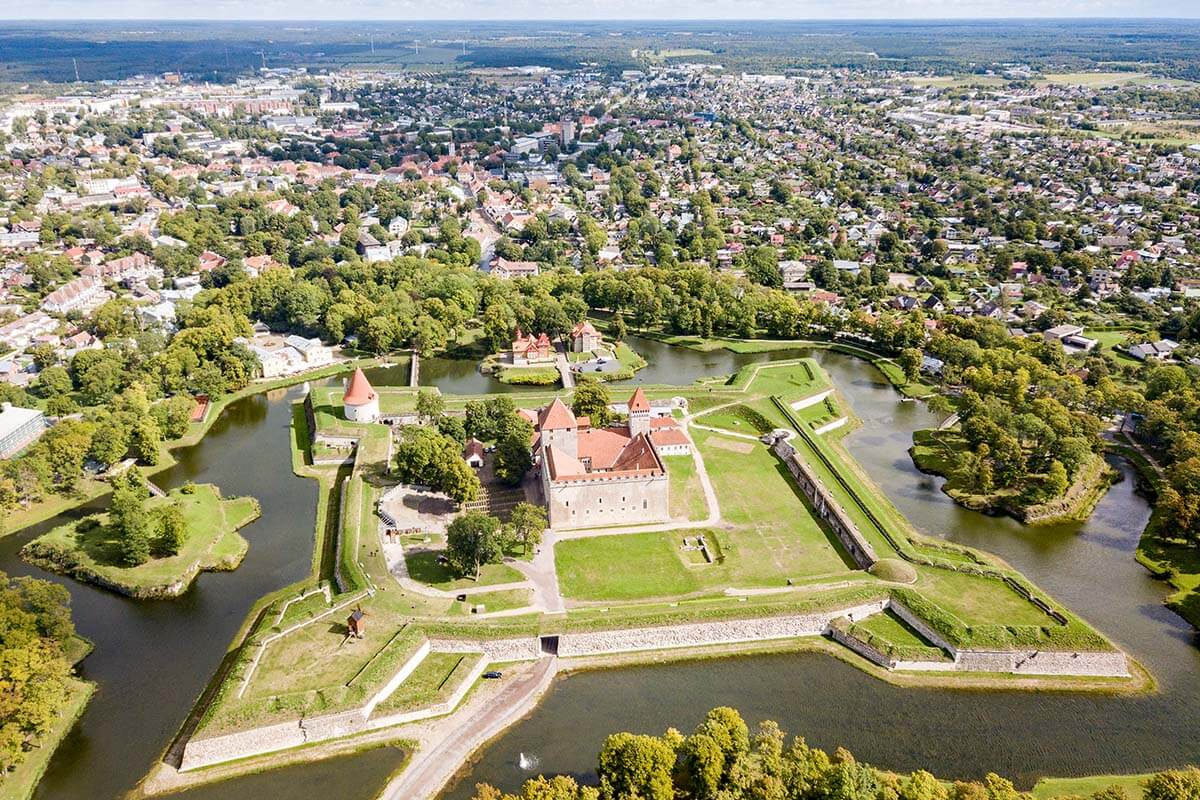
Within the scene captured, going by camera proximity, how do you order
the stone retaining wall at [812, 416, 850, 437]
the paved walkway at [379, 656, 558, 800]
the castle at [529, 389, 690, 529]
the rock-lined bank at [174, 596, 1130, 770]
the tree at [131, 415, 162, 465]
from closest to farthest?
the paved walkway at [379, 656, 558, 800]
the rock-lined bank at [174, 596, 1130, 770]
the castle at [529, 389, 690, 529]
the tree at [131, 415, 162, 465]
the stone retaining wall at [812, 416, 850, 437]

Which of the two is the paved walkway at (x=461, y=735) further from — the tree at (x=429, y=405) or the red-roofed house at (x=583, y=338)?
the red-roofed house at (x=583, y=338)

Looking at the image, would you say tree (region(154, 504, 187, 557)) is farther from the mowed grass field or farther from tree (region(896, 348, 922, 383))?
tree (region(896, 348, 922, 383))

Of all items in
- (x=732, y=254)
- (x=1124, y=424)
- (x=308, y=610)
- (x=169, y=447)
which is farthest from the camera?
(x=732, y=254)

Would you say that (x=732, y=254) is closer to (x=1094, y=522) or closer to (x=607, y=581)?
(x=1094, y=522)

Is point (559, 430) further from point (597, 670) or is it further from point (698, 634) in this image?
point (597, 670)

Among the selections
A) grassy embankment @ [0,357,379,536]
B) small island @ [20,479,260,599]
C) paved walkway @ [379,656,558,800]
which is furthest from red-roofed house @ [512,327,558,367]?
paved walkway @ [379,656,558,800]

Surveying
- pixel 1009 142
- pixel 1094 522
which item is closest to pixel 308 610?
pixel 1094 522

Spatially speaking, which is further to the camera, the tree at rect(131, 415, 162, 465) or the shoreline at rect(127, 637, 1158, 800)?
the tree at rect(131, 415, 162, 465)
